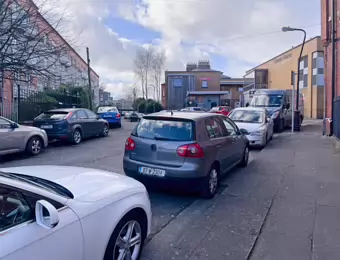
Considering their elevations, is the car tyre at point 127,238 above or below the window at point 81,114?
below

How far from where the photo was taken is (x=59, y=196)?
2.63m

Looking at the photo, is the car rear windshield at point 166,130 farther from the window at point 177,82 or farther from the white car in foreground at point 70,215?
the window at point 177,82

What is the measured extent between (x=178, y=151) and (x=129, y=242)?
97.8 inches

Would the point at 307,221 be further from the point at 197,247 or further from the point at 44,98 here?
the point at 44,98

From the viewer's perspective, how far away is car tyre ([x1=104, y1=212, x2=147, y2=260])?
3.01 meters

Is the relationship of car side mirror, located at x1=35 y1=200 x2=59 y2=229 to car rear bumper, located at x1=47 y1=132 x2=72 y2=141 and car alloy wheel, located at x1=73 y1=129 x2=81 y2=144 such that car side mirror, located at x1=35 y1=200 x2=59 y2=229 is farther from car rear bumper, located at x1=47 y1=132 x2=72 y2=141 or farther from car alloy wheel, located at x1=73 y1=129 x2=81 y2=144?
car alloy wheel, located at x1=73 y1=129 x2=81 y2=144

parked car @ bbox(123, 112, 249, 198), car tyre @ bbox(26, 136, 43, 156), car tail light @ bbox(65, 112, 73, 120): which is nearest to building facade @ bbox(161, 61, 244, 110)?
car tail light @ bbox(65, 112, 73, 120)

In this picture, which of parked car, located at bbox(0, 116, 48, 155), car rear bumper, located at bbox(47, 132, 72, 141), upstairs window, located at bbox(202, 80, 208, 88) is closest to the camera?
parked car, located at bbox(0, 116, 48, 155)

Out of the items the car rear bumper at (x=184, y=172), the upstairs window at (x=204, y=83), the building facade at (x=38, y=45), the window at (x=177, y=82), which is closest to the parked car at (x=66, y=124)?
the building facade at (x=38, y=45)

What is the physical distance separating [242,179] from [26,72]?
30.3ft

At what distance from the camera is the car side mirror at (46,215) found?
2268 millimetres

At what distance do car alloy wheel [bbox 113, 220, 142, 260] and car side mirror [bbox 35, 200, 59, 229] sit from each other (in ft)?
3.15

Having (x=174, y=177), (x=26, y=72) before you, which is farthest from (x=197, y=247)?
(x=26, y=72)

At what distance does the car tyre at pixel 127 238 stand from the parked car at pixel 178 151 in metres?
2.06
